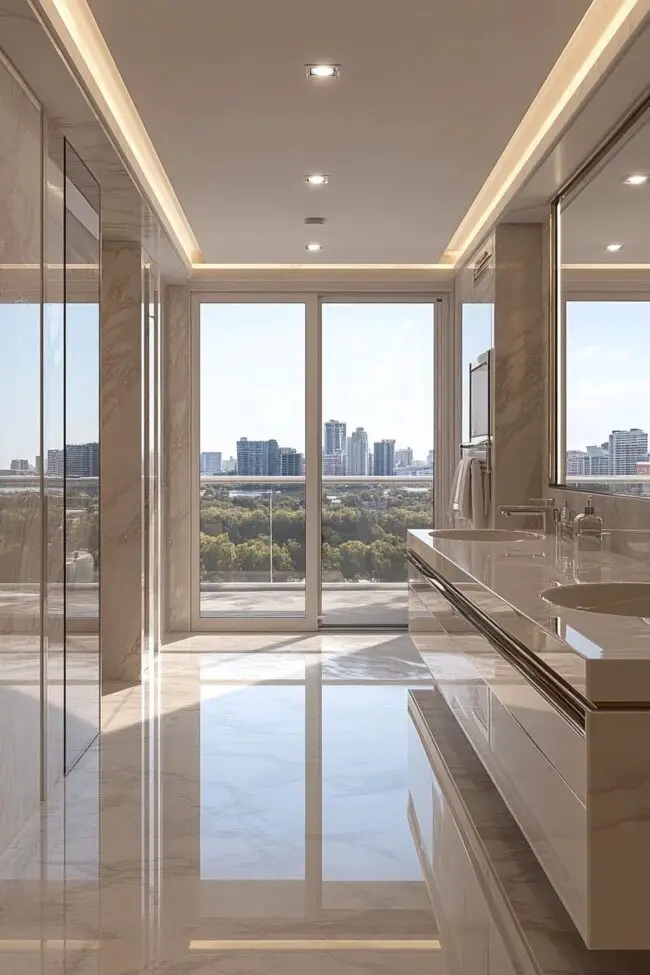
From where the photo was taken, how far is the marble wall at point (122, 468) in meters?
4.81

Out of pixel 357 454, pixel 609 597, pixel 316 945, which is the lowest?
pixel 316 945

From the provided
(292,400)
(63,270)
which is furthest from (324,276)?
(63,270)

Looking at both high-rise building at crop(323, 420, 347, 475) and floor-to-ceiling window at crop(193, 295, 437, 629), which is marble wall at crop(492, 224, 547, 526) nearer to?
floor-to-ceiling window at crop(193, 295, 437, 629)

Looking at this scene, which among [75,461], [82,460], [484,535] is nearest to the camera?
[75,461]

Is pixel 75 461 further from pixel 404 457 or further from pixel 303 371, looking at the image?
pixel 404 457

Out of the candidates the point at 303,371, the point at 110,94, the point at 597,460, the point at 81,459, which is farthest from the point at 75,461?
the point at 303,371

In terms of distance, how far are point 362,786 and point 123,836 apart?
837 millimetres

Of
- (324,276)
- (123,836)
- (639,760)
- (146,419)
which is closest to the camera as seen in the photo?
(639,760)

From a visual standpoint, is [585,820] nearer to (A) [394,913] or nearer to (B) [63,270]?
(A) [394,913]

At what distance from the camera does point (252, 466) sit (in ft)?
20.1

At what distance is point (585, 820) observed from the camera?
151 cm

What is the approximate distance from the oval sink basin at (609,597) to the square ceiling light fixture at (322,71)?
1831mm

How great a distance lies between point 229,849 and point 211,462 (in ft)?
12.1

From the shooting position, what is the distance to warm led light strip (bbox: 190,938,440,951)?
83.7 inches
